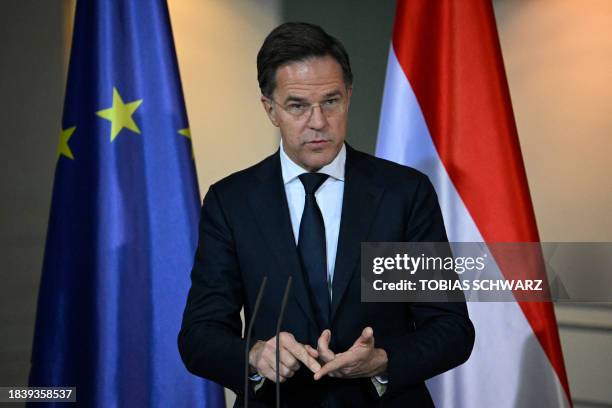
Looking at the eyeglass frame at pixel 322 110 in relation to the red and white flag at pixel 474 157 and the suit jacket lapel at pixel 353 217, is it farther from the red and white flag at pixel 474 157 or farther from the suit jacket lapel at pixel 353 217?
the red and white flag at pixel 474 157

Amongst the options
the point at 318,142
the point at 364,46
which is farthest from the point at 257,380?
the point at 364,46

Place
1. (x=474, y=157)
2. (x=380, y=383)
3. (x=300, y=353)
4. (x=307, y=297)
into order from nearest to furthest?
(x=300, y=353) → (x=380, y=383) → (x=307, y=297) → (x=474, y=157)

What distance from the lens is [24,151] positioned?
3131 millimetres

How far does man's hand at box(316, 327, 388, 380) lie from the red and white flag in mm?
1140

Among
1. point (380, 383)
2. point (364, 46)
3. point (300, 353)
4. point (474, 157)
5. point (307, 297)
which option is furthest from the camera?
point (364, 46)

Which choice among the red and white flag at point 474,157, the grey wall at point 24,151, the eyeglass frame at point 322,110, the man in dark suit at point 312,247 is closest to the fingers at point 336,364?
the man in dark suit at point 312,247

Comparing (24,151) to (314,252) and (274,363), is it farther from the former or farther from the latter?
(274,363)

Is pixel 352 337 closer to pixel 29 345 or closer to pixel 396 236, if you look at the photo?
pixel 396 236

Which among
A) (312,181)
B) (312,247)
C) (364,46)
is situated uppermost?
(364,46)

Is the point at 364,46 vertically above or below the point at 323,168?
above

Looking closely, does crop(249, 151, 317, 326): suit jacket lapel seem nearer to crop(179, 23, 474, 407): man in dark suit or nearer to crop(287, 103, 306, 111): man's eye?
crop(179, 23, 474, 407): man in dark suit

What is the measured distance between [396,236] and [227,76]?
1960 mm

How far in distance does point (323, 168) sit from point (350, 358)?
495mm

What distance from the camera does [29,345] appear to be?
10.4 ft
